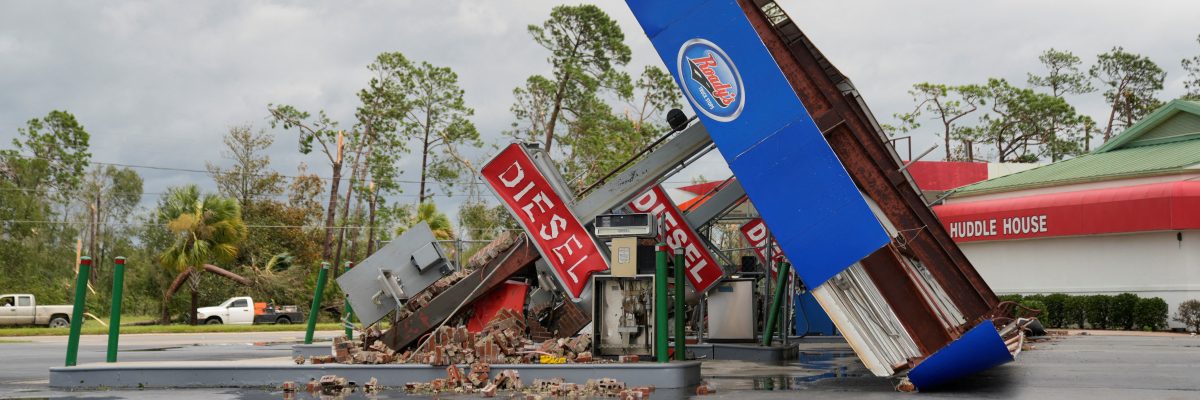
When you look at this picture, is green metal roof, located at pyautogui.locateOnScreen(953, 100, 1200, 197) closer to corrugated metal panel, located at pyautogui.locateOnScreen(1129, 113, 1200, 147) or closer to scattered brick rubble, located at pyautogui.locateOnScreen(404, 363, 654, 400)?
corrugated metal panel, located at pyautogui.locateOnScreen(1129, 113, 1200, 147)

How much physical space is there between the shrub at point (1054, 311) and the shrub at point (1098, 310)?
30.9 inches

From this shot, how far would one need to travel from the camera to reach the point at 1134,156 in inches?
1380

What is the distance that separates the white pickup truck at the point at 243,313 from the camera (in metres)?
44.7

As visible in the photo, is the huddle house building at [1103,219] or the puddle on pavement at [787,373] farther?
the huddle house building at [1103,219]

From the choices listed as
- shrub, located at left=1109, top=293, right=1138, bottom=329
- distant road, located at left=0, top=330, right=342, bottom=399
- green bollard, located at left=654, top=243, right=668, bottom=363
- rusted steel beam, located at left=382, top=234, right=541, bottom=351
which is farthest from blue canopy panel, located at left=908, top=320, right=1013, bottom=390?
shrub, located at left=1109, top=293, right=1138, bottom=329

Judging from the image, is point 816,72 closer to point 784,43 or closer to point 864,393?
point 784,43

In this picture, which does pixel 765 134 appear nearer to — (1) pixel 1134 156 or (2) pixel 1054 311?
(2) pixel 1054 311

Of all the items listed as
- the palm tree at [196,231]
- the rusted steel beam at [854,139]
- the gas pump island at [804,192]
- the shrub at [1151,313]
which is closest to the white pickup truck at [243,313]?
the palm tree at [196,231]

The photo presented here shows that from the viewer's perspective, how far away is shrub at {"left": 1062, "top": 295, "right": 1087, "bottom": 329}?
3128 cm

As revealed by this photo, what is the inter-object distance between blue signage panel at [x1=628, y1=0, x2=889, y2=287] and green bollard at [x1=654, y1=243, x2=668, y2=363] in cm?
126

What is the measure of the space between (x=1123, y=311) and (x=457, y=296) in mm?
22774

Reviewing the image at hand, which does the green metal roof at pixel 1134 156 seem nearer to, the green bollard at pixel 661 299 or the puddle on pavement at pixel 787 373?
the puddle on pavement at pixel 787 373

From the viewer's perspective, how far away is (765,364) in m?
16.8

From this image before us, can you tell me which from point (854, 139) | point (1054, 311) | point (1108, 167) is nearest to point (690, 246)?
point (854, 139)
